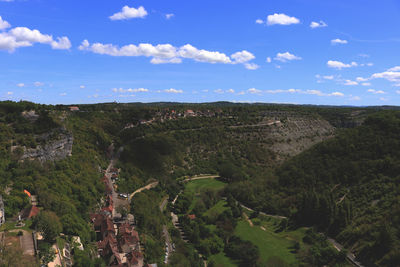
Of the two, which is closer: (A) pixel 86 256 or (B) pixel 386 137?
(A) pixel 86 256

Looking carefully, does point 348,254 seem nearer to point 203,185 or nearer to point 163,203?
point 163,203

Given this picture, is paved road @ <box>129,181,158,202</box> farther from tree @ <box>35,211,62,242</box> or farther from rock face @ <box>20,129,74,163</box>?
tree @ <box>35,211,62,242</box>

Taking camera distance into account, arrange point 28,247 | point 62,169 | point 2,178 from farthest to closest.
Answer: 1. point 62,169
2. point 2,178
3. point 28,247

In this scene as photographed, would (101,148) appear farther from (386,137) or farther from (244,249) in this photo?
(386,137)

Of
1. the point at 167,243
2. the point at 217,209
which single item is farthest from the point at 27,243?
the point at 217,209

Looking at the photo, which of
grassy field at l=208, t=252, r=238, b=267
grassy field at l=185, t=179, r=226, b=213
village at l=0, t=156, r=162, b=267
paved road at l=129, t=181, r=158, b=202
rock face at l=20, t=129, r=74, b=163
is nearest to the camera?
village at l=0, t=156, r=162, b=267

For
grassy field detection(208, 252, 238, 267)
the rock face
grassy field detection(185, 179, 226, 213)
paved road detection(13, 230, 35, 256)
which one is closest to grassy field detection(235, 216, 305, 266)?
grassy field detection(208, 252, 238, 267)

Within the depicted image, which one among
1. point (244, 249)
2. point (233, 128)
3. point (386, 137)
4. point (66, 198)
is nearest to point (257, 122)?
point (233, 128)
